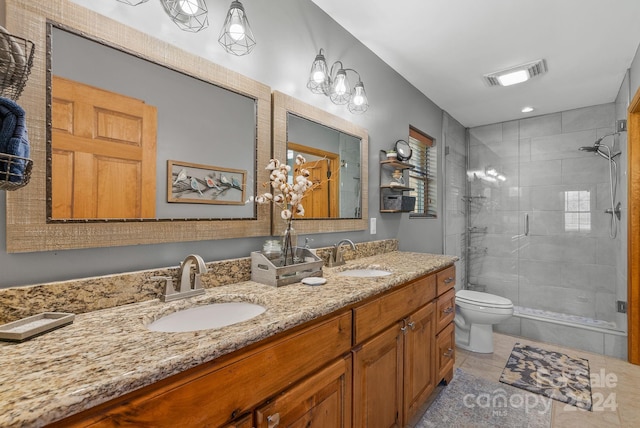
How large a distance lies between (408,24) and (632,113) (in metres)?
2.09

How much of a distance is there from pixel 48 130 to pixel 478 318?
3074 mm

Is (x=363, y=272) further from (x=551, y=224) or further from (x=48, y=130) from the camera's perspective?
(x=551, y=224)

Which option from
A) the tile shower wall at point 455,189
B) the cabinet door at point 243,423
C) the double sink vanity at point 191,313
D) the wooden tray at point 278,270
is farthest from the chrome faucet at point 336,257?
the tile shower wall at point 455,189

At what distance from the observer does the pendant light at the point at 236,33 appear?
1.28m

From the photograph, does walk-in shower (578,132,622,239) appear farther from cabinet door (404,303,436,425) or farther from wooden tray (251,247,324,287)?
wooden tray (251,247,324,287)

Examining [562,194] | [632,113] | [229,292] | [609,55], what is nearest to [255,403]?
[229,292]

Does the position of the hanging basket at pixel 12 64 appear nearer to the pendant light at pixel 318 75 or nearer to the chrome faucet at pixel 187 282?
the chrome faucet at pixel 187 282

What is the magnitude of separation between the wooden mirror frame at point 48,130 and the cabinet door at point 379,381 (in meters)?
0.83

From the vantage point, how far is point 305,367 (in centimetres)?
96

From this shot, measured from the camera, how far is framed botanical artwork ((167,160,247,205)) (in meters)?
1.21

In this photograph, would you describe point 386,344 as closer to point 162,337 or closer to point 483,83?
point 162,337

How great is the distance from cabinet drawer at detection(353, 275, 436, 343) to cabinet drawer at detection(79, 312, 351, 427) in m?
0.21

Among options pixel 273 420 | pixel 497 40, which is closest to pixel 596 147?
pixel 497 40

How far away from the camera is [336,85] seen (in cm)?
188
